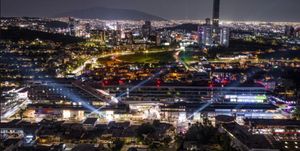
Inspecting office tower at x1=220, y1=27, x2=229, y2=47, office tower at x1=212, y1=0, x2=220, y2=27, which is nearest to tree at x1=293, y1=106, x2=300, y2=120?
office tower at x1=220, y1=27, x2=229, y2=47

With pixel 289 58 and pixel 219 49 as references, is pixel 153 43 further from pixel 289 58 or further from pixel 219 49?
pixel 289 58

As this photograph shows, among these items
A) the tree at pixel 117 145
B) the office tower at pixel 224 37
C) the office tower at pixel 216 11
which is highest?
the office tower at pixel 216 11

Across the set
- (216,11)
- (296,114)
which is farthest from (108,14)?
(296,114)

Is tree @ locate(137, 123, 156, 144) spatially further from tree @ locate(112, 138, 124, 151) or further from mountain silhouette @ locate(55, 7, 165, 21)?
mountain silhouette @ locate(55, 7, 165, 21)

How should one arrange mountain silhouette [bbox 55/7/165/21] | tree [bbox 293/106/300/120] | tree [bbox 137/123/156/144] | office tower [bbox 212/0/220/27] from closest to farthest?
tree [bbox 137/123/156/144] → tree [bbox 293/106/300/120] → office tower [bbox 212/0/220/27] → mountain silhouette [bbox 55/7/165/21]

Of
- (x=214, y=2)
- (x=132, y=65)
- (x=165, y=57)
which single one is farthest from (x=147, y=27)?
(x=132, y=65)

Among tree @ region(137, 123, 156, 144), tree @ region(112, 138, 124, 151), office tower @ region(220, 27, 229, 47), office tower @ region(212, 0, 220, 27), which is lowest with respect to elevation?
tree @ region(112, 138, 124, 151)

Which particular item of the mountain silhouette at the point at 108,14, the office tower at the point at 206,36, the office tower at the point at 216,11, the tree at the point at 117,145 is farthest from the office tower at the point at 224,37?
the mountain silhouette at the point at 108,14

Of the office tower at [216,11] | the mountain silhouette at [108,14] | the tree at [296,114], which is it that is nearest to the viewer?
the tree at [296,114]

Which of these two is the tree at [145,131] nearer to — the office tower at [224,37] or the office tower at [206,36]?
the office tower at [224,37]

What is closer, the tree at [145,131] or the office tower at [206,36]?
the tree at [145,131]

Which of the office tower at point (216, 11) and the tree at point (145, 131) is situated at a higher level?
the office tower at point (216, 11)
